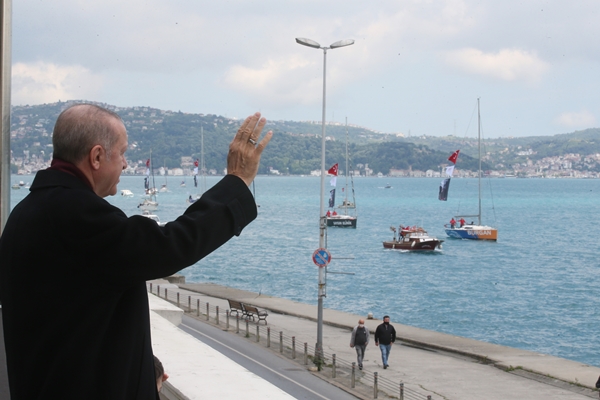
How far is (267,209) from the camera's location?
145 meters

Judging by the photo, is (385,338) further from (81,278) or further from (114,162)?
(81,278)

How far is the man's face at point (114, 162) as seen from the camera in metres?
1.93

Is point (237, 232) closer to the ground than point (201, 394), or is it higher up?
higher up

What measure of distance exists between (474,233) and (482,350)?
62.6 meters

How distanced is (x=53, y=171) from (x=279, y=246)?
78.1 m

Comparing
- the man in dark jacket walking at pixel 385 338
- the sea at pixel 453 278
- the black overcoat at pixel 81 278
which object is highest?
the black overcoat at pixel 81 278

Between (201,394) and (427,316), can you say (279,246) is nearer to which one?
(427,316)

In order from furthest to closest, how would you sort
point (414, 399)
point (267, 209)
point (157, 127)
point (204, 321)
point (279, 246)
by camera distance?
point (267, 209) < point (157, 127) < point (279, 246) < point (204, 321) < point (414, 399)

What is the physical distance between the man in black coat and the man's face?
3 cm

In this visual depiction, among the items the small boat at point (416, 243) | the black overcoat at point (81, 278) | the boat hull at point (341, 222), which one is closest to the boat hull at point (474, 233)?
the small boat at point (416, 243)

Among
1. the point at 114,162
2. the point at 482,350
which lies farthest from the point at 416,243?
the point at 114,162

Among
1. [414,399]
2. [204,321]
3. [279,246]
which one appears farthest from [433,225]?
[414,399]

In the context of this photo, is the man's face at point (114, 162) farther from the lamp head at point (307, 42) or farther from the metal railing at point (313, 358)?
the lamp head at point (307, 42)

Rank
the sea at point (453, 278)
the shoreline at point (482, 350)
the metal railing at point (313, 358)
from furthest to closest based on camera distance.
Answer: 1. the sea at point (453, 278)
2. the shoreline at point (482, 350)
3. the metal railing at point (313, 358)
